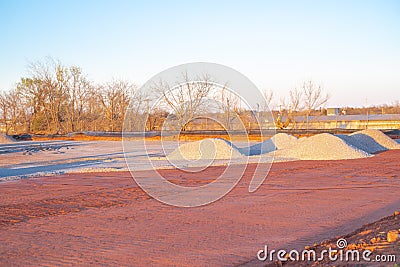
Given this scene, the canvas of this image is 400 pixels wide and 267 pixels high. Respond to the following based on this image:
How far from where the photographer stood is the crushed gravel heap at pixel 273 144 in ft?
96.1

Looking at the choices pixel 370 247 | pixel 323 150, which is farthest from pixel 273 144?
pixel 370 247

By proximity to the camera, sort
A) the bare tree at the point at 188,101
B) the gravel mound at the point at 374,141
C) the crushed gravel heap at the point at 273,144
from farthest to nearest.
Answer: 1. the gravel mound at the point at 374,141
2. the crushed gravel heap at the point at 273,144
3. the bare tree at the point at 188,101

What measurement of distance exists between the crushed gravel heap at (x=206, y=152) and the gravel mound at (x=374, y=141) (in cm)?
951

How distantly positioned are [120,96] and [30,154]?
35.2 m

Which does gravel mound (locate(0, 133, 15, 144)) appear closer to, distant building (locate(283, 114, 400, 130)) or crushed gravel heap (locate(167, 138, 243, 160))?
crushed gravel heap (locate(167, 138, 243, 160))

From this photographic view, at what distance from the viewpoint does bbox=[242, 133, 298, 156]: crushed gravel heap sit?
29278 millimetres

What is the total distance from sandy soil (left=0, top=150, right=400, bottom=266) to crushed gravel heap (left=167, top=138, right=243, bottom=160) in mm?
9003

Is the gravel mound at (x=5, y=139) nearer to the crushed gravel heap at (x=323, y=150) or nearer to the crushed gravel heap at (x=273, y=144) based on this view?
the crushed gravel heap at (x=273, y=144)

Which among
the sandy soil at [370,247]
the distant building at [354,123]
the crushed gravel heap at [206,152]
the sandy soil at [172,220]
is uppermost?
the distant building at [354,123]

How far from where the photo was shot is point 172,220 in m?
9.74

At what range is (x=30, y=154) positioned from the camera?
102ft

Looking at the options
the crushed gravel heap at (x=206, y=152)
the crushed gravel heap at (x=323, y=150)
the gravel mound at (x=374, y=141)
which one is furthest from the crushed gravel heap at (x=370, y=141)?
the crushed gravel heap at (x=206, y=152)

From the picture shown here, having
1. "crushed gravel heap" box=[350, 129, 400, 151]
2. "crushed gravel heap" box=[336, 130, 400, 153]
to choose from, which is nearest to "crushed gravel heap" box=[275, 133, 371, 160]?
"crushed gravel heap" box=[336, 130, 400, 153]

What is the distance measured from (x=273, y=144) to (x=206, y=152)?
6.65 m
